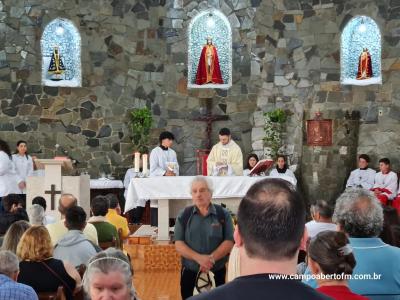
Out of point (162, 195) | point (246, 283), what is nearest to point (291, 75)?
point (162, 195)

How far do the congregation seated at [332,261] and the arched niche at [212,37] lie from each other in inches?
514

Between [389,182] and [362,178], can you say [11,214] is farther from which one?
[362,178]

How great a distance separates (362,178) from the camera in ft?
46.8

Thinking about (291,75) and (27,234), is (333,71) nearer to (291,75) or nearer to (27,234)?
(291,75)

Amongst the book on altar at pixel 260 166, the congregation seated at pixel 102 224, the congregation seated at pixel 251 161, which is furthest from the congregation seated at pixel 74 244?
the congregation seated at pixel 251 161

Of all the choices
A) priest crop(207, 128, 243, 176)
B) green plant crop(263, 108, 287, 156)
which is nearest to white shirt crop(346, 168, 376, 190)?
green plant crop(263, 108, 287, 156)

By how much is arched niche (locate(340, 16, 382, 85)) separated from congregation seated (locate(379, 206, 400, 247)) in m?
10.4

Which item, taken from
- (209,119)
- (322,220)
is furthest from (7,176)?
(322,220)

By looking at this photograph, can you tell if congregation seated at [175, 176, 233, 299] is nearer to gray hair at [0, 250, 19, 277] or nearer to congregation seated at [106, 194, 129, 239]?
gray hair at [0, 250, 19, 277]

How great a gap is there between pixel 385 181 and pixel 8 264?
10722 millimetres

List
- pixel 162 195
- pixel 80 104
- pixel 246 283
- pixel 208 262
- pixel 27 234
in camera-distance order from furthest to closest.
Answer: pixel 80 104
pixel 162 195
pixel 208 262
pixel 27 234
pixel 246 283

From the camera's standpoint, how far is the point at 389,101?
48.4 feet

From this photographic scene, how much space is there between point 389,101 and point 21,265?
11126 millimetres

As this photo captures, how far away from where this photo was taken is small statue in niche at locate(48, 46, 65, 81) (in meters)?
15.9
